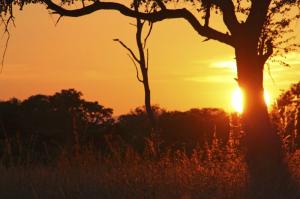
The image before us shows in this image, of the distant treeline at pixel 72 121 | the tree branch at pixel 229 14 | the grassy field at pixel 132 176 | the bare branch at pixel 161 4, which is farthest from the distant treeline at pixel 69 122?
the grassy field at pixel 132 176

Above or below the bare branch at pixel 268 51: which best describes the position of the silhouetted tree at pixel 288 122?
below

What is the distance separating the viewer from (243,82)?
1419 centimetres

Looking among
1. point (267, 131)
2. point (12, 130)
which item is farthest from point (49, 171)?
point (12, 130)

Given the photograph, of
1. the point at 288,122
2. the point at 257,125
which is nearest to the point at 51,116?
the point at 257,125

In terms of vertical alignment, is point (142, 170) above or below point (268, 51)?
below

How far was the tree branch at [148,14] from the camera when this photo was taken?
1476 cm

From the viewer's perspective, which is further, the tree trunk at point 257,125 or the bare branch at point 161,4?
the bare branch at point 161,4

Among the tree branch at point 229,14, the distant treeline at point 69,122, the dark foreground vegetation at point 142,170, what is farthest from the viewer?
the distant treeline at point 69,122

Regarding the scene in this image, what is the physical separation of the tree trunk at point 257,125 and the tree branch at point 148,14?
79 cm

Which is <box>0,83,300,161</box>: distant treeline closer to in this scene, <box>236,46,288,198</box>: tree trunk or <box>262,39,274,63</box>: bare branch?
<box>262,39,274,63</box>: bare branch

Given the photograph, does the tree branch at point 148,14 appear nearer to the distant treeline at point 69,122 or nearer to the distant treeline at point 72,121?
the distant treeline at point 72,121

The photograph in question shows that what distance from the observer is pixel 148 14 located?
1487 centimetres

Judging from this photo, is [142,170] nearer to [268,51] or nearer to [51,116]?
[268,51]

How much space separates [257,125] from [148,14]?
3.03 metres
